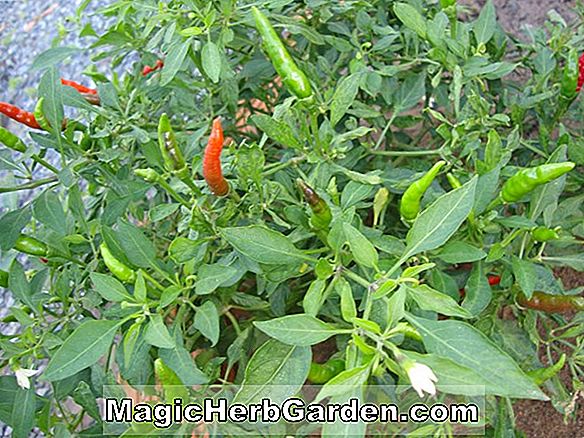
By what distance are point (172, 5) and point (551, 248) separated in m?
0.63

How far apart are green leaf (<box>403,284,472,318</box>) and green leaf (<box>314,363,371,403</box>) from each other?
9 cm

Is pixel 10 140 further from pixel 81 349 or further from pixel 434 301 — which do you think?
pixel 434 301

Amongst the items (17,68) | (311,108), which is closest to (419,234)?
(311,108)

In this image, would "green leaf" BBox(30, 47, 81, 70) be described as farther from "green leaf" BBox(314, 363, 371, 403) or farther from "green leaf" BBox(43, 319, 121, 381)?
"green leaf" BBox(314, 363, 371, 403)

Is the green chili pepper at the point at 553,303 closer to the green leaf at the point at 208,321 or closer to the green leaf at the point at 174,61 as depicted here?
the green leaf at the point at 208,321

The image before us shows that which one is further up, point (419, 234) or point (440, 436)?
point (419, 234)

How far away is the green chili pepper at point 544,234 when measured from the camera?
83cm

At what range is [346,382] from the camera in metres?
0.63

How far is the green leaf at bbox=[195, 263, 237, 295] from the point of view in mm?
794

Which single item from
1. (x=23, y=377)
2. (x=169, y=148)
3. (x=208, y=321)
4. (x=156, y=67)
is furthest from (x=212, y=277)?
(x=156, y=67)

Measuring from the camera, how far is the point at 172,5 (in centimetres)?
100

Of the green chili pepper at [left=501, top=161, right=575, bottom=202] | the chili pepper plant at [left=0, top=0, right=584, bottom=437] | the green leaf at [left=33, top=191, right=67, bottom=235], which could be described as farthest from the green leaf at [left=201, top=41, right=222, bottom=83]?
the green chili pepper at [left=501, top=161, right=575, bottom=202]

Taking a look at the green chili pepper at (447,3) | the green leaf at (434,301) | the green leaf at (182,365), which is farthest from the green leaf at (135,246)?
the green chili pepper at (447,3)

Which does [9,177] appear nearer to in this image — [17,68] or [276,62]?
[276,62]
